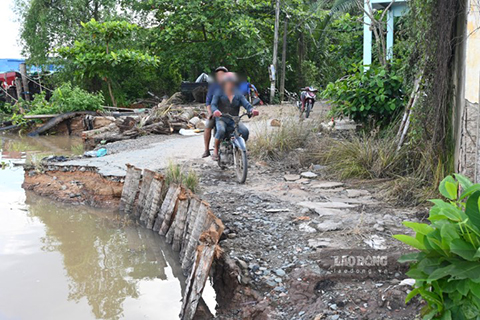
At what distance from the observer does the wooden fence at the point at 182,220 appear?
3.97 meters

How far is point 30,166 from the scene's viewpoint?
30.2 ft

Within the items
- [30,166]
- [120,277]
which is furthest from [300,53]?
[120,277]

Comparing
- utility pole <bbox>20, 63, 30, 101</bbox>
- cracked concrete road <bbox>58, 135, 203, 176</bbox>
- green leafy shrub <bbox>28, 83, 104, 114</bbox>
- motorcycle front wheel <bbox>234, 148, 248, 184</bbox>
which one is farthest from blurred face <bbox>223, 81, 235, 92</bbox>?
utility pole <bbox>20, 63, 30, 101</bbox>

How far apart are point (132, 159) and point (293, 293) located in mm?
6290

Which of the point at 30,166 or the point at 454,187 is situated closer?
the point at 454,187

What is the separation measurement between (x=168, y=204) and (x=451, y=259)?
4090 millimetres

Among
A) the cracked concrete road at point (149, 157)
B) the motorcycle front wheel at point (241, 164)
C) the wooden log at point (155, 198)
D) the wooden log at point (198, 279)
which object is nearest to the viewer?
the wooden log at point (198, 279)

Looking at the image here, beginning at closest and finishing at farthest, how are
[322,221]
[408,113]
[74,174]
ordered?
[322,221] → [408,113] → [74,174]

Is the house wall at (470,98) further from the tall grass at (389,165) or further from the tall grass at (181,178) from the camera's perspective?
the tall grass at (181,178)

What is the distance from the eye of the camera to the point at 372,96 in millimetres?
8172

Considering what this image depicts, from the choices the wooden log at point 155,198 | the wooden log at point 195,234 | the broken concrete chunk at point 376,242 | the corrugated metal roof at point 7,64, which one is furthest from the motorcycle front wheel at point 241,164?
the corrugated metal roof at point 7,64

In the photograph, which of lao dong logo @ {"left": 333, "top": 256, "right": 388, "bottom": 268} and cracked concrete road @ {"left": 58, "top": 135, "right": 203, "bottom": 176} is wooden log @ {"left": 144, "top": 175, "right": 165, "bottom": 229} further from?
lao dong logo @ {"left": 333, "top": 256, "right": 388, "bottom": 268}

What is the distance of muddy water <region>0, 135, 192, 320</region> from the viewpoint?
4.56 metres

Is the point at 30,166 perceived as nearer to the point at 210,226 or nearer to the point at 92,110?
the point at 210,226
